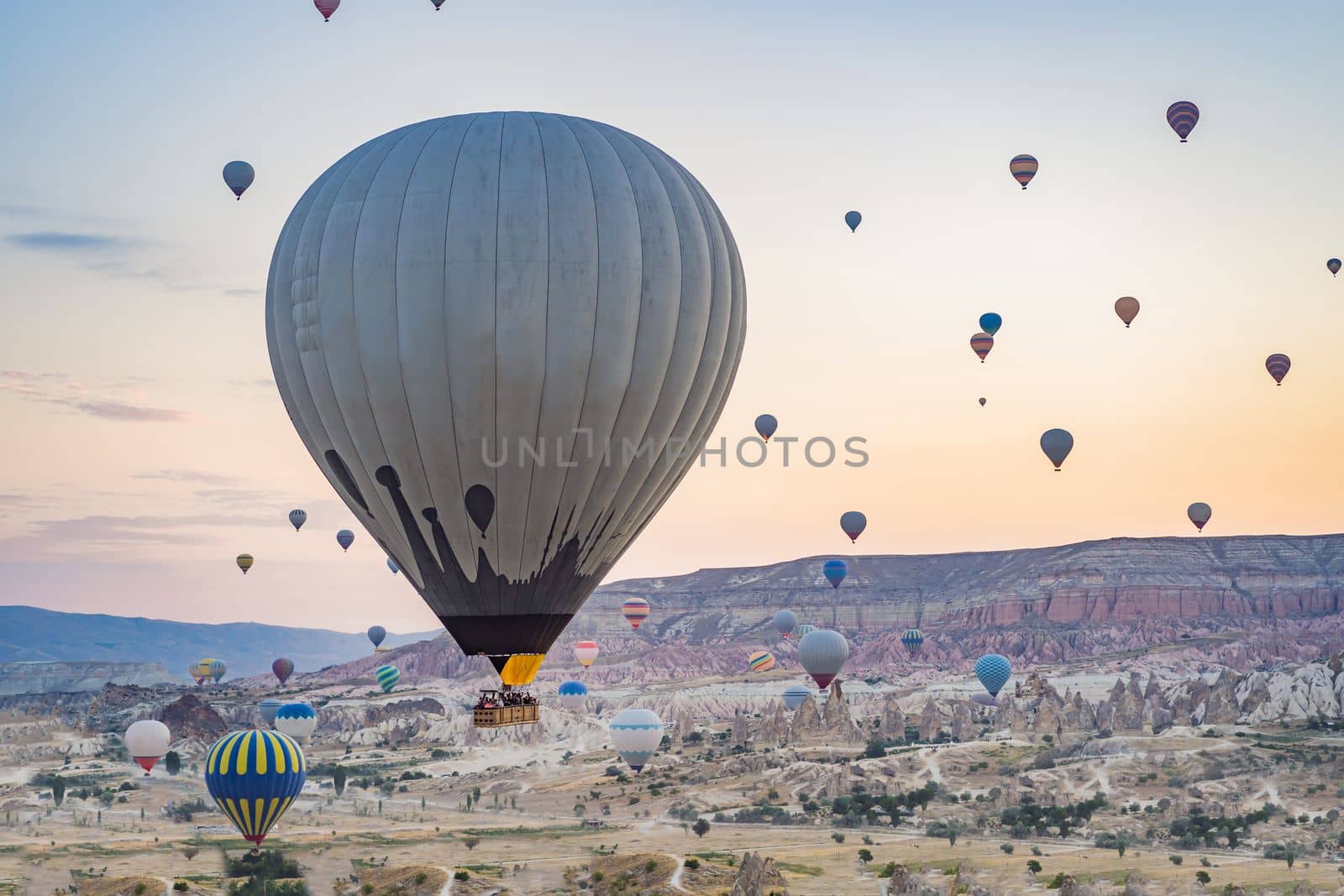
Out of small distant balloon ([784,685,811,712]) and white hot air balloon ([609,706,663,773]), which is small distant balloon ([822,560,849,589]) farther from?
white hot air balloon ([609,706,663,773])

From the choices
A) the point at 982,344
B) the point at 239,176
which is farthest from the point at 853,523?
the point at 239,176

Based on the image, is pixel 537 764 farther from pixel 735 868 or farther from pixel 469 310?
pixel 469 310

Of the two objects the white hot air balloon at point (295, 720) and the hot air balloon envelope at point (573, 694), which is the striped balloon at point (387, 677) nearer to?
the hot air balloon envelope at point (573, 694)

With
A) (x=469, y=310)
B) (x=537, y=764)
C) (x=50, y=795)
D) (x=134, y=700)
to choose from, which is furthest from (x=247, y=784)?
(x=134, y=700)

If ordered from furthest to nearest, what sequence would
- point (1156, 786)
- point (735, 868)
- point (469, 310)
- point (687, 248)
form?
point (1156, 786) < point (735, 868) < point (687, 248) < point (469, 310)

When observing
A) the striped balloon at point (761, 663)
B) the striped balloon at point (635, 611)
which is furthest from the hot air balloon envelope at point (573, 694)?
the striped balloon at point (761, 663)

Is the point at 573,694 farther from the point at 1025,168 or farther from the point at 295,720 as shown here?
the point at 1025,168
